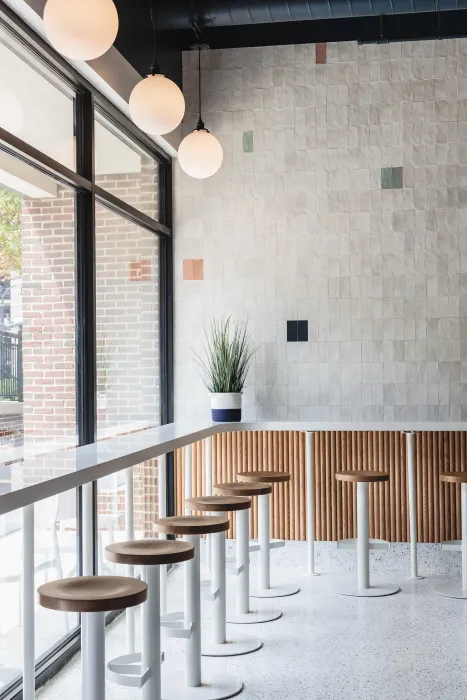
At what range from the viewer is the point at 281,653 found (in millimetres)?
3961

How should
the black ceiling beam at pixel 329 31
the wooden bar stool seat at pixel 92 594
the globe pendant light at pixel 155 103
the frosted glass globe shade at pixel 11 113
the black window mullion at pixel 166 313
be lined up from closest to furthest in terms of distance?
the wooden bar stool seat at pixel 92 594, the frosted glass globe shade at pixel 11 113, the globe pendant light at pixel 155 103, the black ceiling beam at pixel 329 31, the black window mullion at pixel 166 313

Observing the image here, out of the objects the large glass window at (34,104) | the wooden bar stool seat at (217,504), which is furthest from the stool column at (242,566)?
the large glass window at (34,104)

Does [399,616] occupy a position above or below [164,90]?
below

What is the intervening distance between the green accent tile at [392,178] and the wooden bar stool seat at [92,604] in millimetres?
3935

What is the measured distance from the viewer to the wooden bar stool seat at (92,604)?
2240mm

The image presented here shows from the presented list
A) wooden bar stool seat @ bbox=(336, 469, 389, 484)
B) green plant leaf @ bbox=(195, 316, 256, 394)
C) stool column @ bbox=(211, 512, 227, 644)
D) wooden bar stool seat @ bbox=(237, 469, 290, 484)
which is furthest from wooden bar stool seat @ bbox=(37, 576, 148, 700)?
green plant leaf @ bbox=(195, 316, 256, 394)

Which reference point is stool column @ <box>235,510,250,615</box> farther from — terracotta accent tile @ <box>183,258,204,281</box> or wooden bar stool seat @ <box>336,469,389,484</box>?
terracotta accent tile @ <box>183,258,204,281</box>

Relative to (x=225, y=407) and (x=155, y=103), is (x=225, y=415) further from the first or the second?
(x=155, y=103)

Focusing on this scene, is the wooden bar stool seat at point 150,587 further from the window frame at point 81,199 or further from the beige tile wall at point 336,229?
the beige tile wall at point 336,229

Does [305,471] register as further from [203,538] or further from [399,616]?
[399,616]

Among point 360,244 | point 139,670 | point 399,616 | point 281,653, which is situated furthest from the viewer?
Answer: point 360,244

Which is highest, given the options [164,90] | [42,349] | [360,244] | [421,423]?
[164,90]

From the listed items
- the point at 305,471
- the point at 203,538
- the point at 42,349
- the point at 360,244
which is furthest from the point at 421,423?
the point at 42,349

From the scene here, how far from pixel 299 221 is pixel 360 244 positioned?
446 mm
